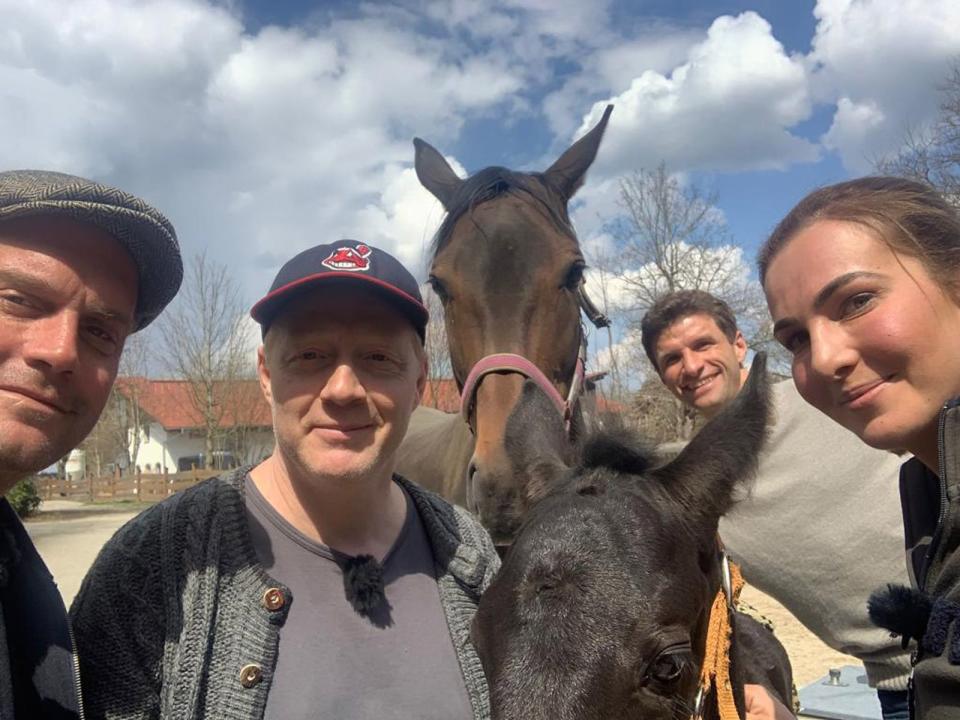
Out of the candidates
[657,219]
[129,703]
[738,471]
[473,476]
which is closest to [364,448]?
[129,703]

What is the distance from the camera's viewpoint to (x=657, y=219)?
25656 mm

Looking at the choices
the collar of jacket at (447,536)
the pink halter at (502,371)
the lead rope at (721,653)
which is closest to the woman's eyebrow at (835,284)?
the lead rope at (721,653)

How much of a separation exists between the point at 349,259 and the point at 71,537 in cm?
2155

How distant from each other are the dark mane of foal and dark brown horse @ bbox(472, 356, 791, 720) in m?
2.59

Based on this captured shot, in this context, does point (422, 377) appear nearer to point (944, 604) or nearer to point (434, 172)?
point (944, 604)

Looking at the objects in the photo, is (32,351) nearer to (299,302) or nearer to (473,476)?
(299,302)

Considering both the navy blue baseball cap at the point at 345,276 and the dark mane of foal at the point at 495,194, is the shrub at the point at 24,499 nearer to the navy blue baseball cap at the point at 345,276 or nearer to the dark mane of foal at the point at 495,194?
the dark mane of foal at the point at 495,194

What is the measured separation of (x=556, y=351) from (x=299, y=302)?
2247mm

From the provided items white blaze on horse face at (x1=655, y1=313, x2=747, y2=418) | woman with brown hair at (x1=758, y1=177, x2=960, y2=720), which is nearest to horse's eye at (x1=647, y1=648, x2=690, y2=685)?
woman with brown hair at (x1=758, y1=177, x2=960, y2=720)

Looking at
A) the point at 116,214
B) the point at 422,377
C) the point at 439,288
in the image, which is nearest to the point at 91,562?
the point at 439,288

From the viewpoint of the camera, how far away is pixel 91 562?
1098cm

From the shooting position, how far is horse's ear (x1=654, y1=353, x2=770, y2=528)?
216cm

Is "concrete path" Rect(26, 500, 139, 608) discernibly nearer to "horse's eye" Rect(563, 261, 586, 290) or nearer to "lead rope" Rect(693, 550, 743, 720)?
"horse's eye" Rect(563, 261, 586, 290)

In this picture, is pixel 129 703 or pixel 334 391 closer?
pixel 129 703
